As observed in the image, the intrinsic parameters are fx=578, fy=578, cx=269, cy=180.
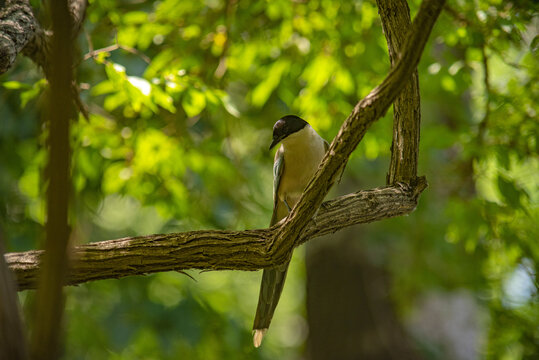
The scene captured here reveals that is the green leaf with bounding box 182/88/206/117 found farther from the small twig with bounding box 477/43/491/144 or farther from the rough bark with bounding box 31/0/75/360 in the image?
the rough bark with bounding box 31/0/75/360

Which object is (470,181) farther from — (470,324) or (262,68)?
(470,324)

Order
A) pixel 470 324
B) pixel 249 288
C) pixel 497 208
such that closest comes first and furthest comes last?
pixel 497 208
pixel 470 324
pixel 249 288

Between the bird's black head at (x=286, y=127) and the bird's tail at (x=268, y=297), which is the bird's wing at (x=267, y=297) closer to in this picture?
the bird's tail at (x=268, y=297)

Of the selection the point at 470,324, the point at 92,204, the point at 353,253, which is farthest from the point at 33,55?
the point at 470,324

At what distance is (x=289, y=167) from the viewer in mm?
4309

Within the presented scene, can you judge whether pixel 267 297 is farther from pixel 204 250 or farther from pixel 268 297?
pixel 204 250

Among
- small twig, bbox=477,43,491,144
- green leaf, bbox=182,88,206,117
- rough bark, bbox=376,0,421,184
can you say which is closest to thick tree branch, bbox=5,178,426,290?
rough bark, bbox=376,0,421,184

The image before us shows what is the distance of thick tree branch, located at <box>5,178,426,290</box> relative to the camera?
116 inches

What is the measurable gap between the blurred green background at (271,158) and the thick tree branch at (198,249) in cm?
120

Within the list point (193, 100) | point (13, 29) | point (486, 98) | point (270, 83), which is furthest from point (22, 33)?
point (486, 98)

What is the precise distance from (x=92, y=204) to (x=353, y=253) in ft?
11.2

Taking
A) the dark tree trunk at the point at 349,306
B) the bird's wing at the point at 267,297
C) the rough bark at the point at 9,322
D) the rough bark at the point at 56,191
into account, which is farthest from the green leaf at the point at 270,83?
the rough bark at the point at 56,191

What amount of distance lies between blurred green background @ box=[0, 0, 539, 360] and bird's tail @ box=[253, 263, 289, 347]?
1435 millimetres

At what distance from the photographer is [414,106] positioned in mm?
3059
